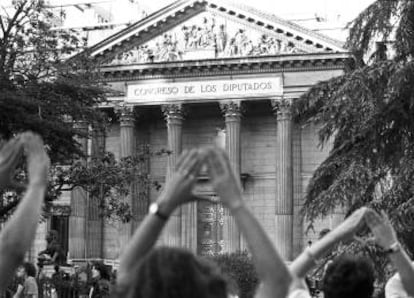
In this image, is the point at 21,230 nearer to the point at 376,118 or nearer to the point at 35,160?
the point at 35,160

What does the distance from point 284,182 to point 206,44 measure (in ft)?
27.9

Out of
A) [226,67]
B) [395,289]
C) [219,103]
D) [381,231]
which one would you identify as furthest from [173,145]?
[381,231]

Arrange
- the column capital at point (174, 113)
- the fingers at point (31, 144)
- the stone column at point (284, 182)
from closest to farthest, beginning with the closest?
the fingers at point (31, 144)
the stone column at point (284, 182)
the column capital at point (174, 113)

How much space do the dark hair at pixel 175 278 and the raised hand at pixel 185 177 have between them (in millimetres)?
582

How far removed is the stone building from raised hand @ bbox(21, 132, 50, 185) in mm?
39765

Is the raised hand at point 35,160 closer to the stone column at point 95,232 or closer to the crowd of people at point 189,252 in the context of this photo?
the crowd of people at point 189,252

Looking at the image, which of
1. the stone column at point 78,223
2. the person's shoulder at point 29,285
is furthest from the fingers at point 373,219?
the stone column at point 78,223

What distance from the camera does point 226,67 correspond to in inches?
1800

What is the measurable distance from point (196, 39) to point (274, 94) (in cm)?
528

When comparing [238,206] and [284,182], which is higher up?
[284,182]

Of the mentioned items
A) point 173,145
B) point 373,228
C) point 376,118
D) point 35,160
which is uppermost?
point 173,145

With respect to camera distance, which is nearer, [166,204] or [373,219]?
[166,204]

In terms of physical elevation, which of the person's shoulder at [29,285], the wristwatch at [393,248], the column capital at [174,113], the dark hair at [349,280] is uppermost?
the column capital at [174,113]

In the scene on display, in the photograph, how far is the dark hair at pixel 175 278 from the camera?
254 cm
